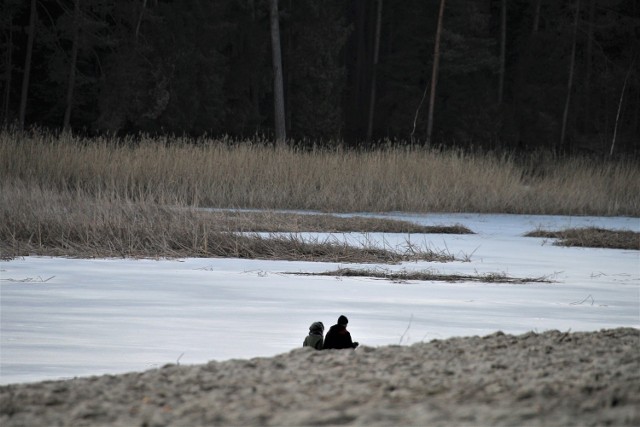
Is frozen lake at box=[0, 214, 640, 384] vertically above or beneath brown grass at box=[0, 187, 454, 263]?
above

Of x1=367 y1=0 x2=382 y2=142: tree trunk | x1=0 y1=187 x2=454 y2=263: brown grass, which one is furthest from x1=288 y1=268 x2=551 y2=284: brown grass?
x1=367 y1=0 x2=382 y2=142: tree trunk

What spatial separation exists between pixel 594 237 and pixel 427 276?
14.9 ft

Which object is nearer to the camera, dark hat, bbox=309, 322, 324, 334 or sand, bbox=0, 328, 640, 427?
sand, bbox=0, 328, 640, 427

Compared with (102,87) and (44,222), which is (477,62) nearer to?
(102,87)

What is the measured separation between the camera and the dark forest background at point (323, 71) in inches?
1235

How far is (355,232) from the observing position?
1247cm

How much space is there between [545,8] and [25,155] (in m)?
30.6

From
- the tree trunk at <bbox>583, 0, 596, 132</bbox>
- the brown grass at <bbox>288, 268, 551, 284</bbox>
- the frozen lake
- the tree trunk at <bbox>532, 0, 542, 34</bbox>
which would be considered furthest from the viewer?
the tree trunk at <bbox>532, 0, 542, 34</bbox>

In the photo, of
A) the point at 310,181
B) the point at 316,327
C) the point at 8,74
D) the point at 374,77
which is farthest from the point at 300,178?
the point at 374,77

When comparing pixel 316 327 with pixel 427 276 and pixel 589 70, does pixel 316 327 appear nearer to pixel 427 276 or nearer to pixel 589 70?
pixel 427 276

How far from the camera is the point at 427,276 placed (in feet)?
27.8

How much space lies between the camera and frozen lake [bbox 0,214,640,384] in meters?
5.20

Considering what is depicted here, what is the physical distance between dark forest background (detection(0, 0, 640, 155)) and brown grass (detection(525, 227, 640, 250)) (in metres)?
18.1

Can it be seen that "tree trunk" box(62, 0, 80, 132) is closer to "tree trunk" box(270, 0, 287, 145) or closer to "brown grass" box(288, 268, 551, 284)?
"tree trunk" box(270, 0, 287, 145)
